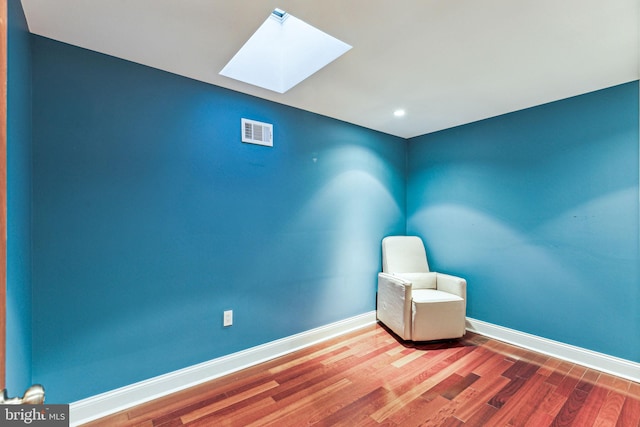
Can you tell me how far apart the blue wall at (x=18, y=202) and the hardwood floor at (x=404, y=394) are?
2.56ft

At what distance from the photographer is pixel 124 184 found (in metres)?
Result: 1.84

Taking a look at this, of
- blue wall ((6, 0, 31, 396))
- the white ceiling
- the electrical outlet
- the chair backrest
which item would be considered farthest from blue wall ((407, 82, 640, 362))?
blue wall ((6, 0, 31, 396))

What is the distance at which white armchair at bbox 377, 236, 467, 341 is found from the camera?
2.68m

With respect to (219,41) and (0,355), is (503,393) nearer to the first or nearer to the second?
(0,355)

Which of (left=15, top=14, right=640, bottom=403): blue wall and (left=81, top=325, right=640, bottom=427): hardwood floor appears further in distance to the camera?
(left=81, top=325, right=640, bottom=427): hardwood floor

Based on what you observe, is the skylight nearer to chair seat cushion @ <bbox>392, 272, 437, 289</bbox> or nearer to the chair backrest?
the chair backrest

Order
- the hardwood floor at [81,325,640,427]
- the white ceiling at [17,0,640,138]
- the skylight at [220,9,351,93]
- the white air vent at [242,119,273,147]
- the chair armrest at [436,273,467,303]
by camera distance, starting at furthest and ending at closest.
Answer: the chair armrest at [436,273,467,303]
the white air vent at [242,119,273,147]
the skylight at [220,9,351,93]
the hardwood floor at [81,325,640,427]
the white ceiling at [17,0,640,138]

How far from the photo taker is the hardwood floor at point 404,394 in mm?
1743

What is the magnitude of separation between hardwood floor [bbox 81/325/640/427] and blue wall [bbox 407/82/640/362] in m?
0.45

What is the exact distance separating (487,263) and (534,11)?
89.7 inches

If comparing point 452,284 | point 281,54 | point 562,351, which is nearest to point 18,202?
point 281,54

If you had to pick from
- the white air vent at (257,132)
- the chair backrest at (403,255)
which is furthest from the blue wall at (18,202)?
the chair backrest at (403,255)

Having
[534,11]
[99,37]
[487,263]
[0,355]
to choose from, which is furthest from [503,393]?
[99,37]

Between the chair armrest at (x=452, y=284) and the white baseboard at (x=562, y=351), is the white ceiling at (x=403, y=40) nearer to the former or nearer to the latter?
the chair armrest at (x=452, y=284)
